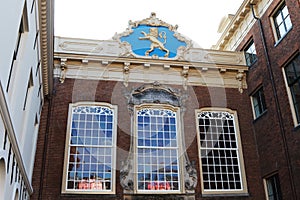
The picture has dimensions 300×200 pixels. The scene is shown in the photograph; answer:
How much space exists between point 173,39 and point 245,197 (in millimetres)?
7334

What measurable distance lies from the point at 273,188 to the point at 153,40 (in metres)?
7.76

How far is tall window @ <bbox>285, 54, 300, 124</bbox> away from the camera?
11.0 meters

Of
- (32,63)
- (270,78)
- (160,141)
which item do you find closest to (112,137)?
(160,141)

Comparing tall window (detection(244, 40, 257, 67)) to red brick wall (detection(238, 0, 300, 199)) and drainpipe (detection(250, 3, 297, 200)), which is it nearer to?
red brick wall (detection(238, 0, 300, 199))

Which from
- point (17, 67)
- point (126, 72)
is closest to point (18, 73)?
point (17, 67)

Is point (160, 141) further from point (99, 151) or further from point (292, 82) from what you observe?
point (292, 82)

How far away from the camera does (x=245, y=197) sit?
40.1 feet

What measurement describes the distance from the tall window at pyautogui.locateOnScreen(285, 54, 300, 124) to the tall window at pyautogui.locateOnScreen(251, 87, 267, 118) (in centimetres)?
180

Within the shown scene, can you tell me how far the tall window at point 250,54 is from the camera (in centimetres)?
1420

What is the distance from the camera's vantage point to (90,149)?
40.0 feet

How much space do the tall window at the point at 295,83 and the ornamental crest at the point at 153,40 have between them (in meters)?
4.68

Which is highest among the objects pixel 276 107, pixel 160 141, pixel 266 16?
pixel 266 16

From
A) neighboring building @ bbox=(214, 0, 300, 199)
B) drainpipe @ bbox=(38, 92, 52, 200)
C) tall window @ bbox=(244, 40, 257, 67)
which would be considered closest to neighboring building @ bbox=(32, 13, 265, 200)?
drainpipe @ bbox=(38, 92, 52, 200)

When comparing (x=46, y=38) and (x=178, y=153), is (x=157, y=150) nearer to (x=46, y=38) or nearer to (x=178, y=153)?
(x=178, y=153)
